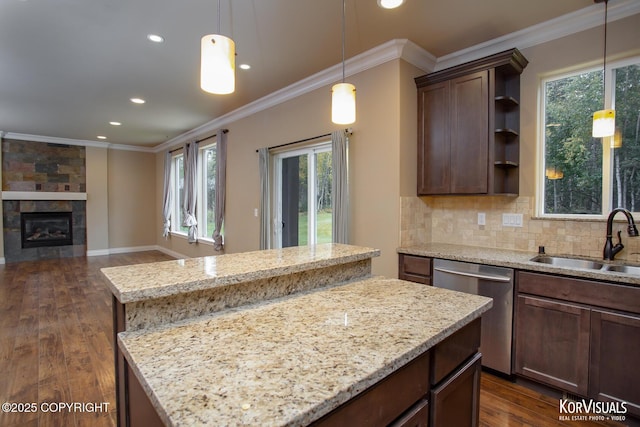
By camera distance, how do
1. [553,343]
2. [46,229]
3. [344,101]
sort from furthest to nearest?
[46,229]
[553,343]
[344,101]

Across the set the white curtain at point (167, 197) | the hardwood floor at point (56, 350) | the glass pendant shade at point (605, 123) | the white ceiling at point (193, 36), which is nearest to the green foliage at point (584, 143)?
the glass pendant shade at point (605, 123)

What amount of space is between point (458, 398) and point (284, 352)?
33.9 inches

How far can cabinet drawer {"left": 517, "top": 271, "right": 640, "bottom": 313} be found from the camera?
1957mm

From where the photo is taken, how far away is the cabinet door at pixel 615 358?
6.40ft

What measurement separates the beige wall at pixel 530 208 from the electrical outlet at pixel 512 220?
3cm

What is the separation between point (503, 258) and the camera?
8.30ft

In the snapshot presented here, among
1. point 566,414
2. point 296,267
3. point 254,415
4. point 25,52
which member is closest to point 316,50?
point 296,267

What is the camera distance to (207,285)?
4.22 feet

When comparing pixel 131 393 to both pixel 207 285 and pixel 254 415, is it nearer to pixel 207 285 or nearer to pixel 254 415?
pixel 207 285

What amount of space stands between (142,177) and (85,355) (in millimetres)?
6706

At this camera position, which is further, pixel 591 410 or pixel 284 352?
pixel 591 410

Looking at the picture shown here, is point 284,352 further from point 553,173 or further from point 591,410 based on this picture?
point 553,173

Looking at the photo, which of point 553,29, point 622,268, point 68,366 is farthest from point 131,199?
point 622,268

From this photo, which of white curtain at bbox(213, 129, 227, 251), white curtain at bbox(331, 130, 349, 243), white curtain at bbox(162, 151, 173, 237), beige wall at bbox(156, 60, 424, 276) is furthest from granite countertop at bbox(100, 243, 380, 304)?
white curtain at bbox(162, 151, 173, 237)
